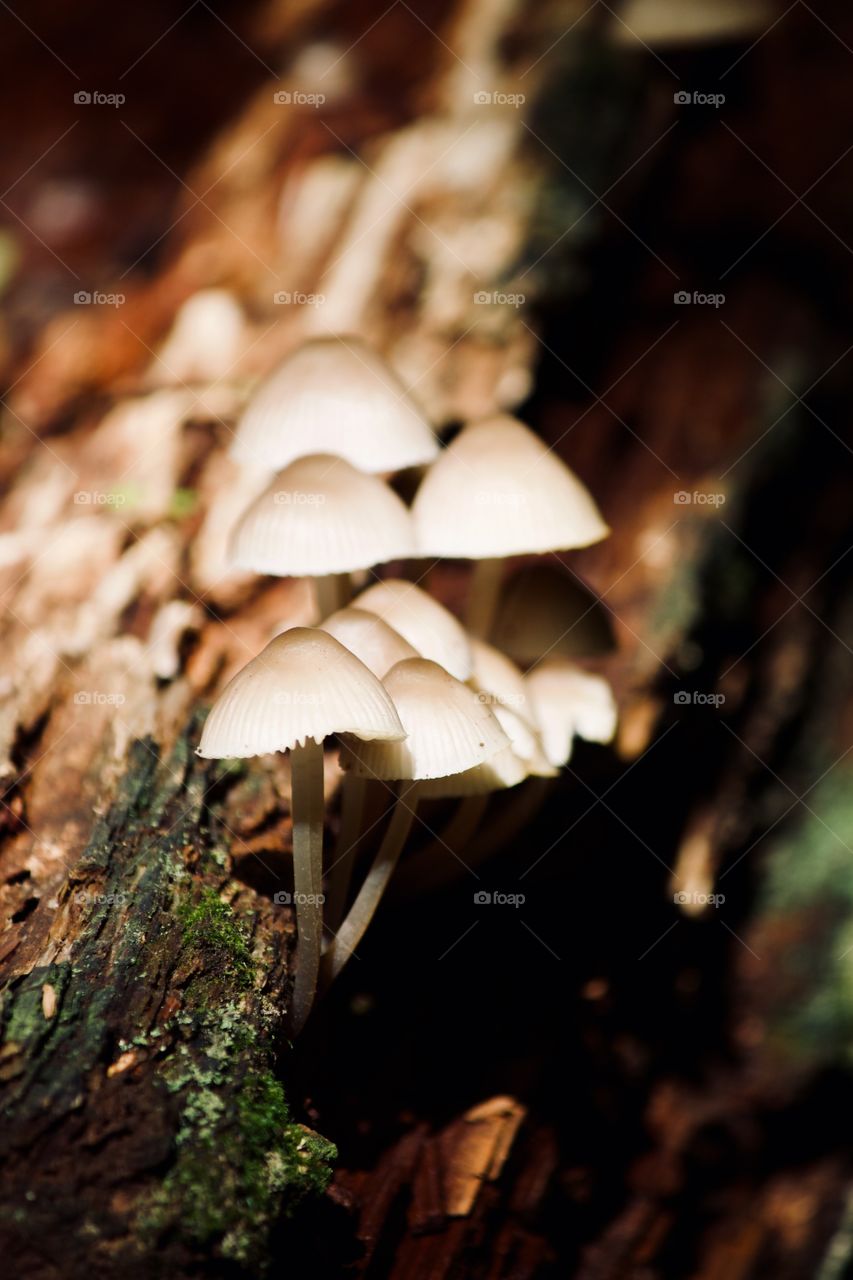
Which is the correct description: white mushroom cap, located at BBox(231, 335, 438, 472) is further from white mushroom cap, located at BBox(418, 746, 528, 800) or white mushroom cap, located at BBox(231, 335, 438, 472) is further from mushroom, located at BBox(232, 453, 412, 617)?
white mushroom cap, located at BBox(418, 746, 528, 800)

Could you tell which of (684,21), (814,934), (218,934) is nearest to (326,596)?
(218,934)

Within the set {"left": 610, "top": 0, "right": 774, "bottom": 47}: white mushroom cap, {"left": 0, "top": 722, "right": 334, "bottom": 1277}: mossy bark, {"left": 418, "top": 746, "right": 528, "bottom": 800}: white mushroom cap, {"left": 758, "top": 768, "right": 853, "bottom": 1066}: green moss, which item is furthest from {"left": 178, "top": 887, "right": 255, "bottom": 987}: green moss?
{"left": 610, "top": 0, "right": 774, "bottom": 47}: white mushroom cap

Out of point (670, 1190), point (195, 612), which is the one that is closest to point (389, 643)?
point (195, 612)

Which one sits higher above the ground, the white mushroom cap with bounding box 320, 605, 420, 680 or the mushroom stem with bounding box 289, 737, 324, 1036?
the white mushroom cap with bounding box 320, 605, 420, 680

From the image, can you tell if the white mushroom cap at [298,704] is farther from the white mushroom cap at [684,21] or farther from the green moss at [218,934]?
the white mushroom cap at [684,21]

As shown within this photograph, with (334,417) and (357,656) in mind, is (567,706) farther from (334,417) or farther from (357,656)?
(334,417)

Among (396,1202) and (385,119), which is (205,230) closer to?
(385,119)

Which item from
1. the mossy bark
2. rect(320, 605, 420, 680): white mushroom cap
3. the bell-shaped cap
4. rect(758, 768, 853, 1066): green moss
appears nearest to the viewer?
the mossy bark
